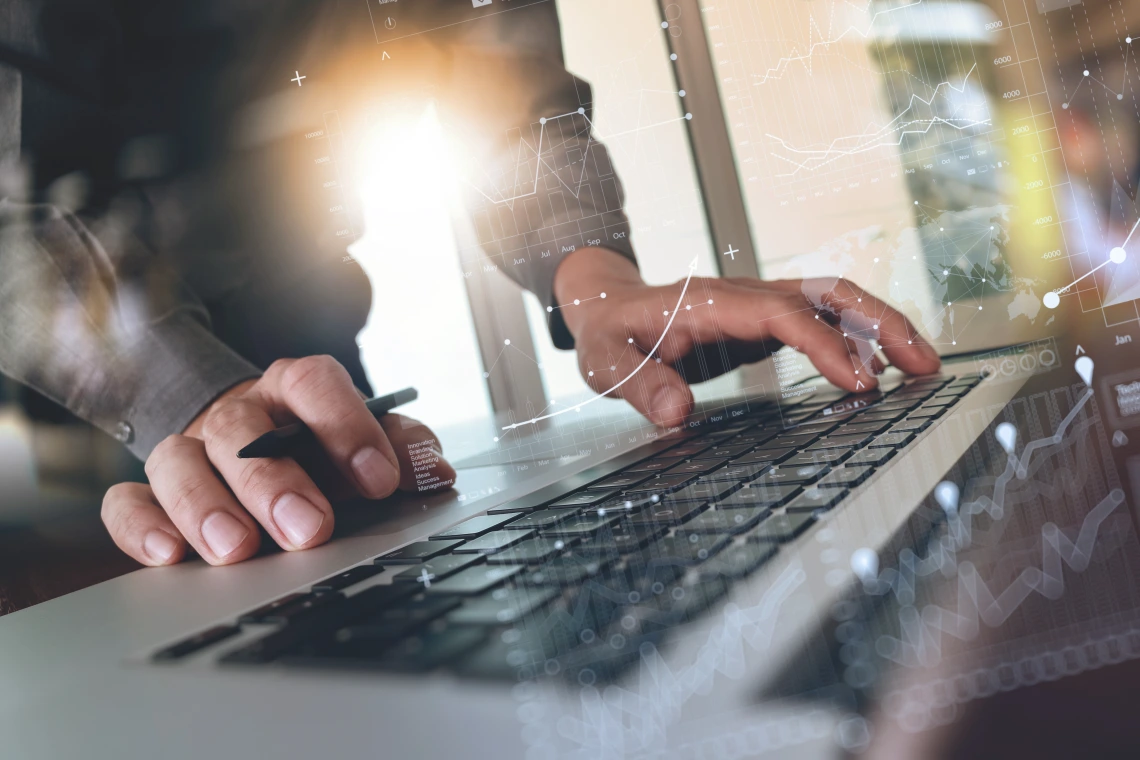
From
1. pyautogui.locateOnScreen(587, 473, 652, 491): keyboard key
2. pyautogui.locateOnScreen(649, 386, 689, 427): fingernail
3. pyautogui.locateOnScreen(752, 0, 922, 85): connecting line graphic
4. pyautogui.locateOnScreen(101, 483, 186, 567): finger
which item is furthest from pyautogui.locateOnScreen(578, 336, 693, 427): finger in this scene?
pyautogui.locateOnScreen(101, 483, 186, 567): finger

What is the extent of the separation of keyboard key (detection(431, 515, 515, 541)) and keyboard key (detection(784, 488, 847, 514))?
17cm

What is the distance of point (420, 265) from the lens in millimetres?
600

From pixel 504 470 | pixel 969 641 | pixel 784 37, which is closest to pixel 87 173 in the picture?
pixel 504 470

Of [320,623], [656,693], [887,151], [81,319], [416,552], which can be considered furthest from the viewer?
[81,319]

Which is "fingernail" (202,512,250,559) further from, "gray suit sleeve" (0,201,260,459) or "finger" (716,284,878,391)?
"finger" (716,284,878,391)

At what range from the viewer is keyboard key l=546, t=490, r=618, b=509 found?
1.36ft

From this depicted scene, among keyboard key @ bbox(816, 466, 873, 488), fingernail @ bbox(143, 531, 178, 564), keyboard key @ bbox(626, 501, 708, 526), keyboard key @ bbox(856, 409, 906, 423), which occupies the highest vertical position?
fingernail @ bbox(143, 531, 178, 564)

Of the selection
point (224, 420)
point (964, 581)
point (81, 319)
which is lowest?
point (964, 581)

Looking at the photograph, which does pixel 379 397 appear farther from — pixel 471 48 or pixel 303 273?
pixel 471 48

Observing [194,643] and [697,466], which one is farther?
[697,466]

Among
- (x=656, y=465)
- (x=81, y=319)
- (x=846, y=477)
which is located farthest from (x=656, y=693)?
(x=81, y=319)

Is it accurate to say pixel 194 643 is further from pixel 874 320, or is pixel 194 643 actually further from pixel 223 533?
pixel 874 320

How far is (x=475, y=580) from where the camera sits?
307mm

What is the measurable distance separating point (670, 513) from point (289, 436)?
28 cm
